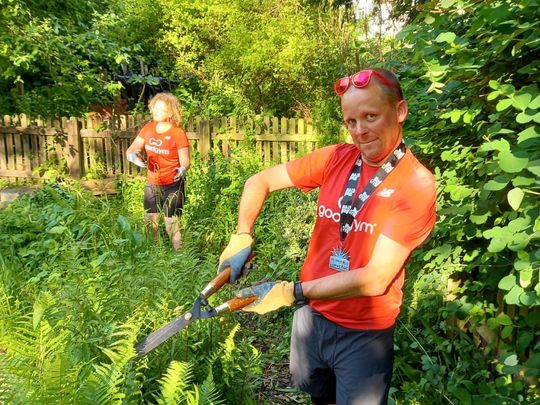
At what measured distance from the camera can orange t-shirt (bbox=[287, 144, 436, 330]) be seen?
1866 mm

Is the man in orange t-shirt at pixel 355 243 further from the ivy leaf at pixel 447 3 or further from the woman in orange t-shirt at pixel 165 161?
the woman in orange t-shirt at pixel 165 161

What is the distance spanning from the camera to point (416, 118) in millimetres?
3311

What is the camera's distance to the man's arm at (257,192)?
2.32 meters

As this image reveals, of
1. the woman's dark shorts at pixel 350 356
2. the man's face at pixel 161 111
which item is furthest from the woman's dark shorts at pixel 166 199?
the woman's dark shorts at pixel 350 356

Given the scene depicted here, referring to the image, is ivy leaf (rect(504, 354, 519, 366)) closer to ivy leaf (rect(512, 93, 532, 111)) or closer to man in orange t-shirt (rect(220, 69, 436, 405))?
man in orange t-shirt (rect(220, 69, 436, 405))

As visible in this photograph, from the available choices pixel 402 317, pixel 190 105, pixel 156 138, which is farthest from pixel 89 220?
pixel 190 105

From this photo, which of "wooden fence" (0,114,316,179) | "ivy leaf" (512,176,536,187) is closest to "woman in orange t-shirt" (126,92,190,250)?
"wooden fence" (0,114,316,179)

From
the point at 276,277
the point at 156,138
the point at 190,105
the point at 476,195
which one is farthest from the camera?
the point at 190,105

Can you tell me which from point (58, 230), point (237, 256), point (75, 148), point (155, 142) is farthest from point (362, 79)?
point (75, 148)

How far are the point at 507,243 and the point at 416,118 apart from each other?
163 centimetres

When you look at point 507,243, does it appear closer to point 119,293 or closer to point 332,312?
point 332,312

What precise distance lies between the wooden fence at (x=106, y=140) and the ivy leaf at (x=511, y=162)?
6.18 m

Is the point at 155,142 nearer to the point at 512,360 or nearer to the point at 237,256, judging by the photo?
the point at 237,256

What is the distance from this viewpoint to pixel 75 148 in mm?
8938
